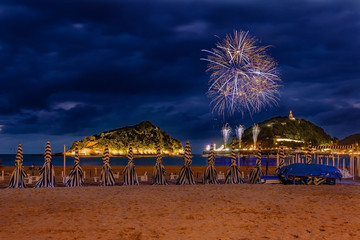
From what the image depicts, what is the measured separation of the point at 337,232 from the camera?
26.1 feet

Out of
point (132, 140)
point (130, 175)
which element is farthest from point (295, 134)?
point (130, 175)

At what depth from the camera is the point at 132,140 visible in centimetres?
17738

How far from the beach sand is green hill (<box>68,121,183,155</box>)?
153m

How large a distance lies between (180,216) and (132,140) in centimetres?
16945

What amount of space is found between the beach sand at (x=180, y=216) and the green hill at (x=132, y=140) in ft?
502

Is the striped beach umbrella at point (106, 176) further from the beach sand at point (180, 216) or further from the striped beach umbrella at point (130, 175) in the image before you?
the beach sand at point (180, 216)

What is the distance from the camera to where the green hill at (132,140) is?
17125 cm

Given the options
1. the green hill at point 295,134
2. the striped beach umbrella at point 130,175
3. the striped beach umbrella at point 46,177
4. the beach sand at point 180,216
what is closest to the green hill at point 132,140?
the green hill at point 295,134

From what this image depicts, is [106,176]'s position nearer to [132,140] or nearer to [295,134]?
[132,140]

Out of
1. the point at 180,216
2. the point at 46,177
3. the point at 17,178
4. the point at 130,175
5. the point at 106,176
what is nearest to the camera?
the point at 180,216

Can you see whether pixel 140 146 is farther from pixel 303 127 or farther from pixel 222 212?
pixel 222 212

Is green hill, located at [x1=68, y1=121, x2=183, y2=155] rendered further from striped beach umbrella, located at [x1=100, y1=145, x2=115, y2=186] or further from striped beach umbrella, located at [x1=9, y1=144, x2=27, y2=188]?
striped beach umbrella, located at [x1=9, y1=144, x2=27, y2=188]

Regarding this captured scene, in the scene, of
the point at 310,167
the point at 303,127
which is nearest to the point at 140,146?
the point at 303,127

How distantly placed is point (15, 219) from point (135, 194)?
5494 mm
